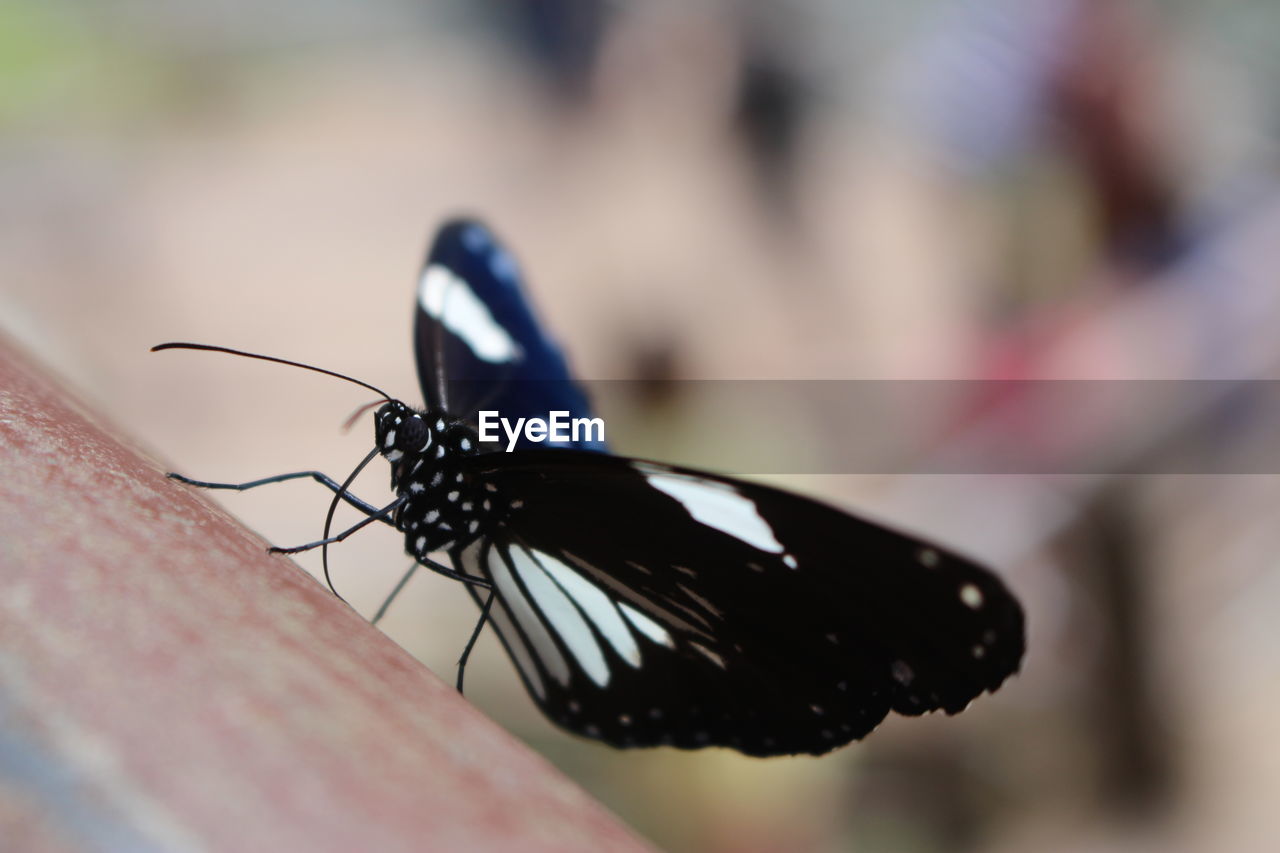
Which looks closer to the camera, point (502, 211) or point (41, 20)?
point (502, 211)

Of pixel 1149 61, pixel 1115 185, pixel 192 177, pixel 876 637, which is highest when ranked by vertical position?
pixel 1149 61

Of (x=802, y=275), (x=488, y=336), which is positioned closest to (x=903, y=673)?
(x=488, y=336)

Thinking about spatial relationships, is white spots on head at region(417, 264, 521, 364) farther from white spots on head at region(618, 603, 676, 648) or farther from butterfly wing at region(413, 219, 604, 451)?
white spots on head at region(618, 603, 676, 648)

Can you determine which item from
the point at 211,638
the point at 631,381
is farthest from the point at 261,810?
the point at 631,381

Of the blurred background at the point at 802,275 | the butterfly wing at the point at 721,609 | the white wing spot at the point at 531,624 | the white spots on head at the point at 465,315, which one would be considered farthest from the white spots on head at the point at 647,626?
the blurred background at the point at 802,275

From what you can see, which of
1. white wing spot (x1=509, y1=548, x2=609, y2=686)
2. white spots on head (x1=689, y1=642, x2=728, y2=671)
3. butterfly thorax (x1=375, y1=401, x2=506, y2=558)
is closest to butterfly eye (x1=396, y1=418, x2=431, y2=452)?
butterfly thorax (x1=375, y1=401, x2=506, y2=558)

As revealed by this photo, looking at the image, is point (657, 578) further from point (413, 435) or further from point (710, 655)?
point (413, 435)

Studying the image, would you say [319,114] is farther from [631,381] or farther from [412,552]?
[412,552]
